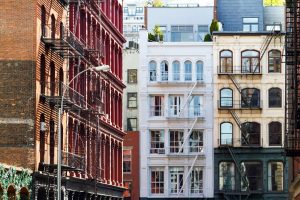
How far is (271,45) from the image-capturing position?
94062 millimetres

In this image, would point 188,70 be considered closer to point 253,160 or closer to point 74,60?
point 253,160

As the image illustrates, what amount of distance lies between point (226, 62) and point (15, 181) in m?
51.9

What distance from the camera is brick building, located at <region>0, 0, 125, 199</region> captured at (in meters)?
49.2

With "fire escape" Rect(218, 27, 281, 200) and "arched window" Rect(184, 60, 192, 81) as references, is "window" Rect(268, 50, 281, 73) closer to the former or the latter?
"fire escape" Rect(218, 27, 281, 200)

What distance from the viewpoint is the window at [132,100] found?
100562 millimetres

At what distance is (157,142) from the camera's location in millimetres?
93938

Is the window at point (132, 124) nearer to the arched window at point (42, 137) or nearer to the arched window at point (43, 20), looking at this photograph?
the arched window at point (42, 137)

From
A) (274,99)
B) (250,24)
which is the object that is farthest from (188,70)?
(250,24)

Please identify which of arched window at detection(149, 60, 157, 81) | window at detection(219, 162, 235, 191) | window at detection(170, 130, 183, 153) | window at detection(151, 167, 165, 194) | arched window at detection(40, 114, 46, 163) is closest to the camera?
arched window at detection(40, 114, 46, 163)

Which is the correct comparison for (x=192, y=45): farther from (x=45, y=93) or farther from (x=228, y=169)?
(x=45, y=93)

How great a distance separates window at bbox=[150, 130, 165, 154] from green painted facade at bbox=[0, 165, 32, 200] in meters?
46.1

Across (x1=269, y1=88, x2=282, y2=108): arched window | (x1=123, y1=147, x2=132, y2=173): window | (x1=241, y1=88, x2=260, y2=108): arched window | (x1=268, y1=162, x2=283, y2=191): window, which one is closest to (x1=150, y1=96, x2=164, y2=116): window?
(x1=123, y1=147, x2=132, y2=173): window

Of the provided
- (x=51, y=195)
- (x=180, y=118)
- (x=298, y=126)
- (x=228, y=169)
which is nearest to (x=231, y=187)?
(x=228, y=169)

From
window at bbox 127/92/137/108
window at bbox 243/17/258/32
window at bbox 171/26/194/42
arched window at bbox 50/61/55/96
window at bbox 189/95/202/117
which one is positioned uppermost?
window at bbox 243/17/258/32
